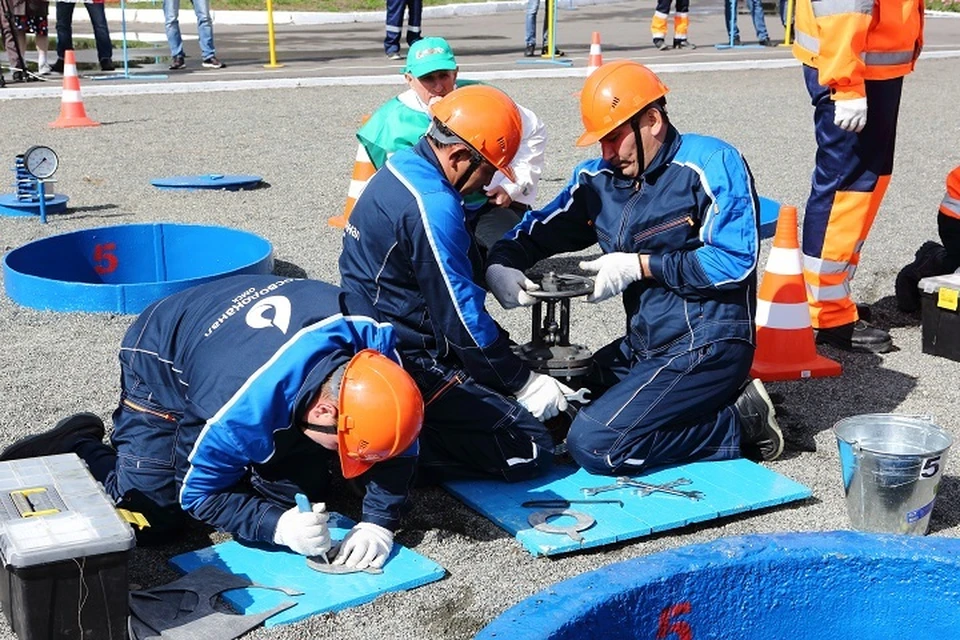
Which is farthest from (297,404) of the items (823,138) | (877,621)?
(823,138)

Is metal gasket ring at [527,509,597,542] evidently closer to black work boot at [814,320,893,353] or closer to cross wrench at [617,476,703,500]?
cross wrench at [617,476,703,500]

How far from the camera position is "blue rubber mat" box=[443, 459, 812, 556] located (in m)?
4.23

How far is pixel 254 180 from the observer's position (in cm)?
970

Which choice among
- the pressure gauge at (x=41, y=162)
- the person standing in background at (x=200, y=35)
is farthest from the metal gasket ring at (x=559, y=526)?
the person standing in background at (x=200, y=35)

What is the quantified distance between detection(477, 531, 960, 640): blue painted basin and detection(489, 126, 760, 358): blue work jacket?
170 centimetres

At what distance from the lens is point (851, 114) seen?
5.74 m

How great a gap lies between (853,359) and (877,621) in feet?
10.3

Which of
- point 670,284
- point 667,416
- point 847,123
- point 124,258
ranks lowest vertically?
point 124,258

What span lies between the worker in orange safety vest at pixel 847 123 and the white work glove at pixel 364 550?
297cm

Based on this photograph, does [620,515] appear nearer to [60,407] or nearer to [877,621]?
[877,621]

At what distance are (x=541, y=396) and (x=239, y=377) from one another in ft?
4.45

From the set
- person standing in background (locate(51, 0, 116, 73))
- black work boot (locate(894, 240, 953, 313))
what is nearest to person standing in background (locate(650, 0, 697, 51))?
person standing in background (locate(51, 0, 116, 73))

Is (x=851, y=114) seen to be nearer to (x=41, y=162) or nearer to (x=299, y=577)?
(x=299, y=577)

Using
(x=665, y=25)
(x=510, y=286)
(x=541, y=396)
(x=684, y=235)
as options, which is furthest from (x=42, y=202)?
(x=665, y=25)
